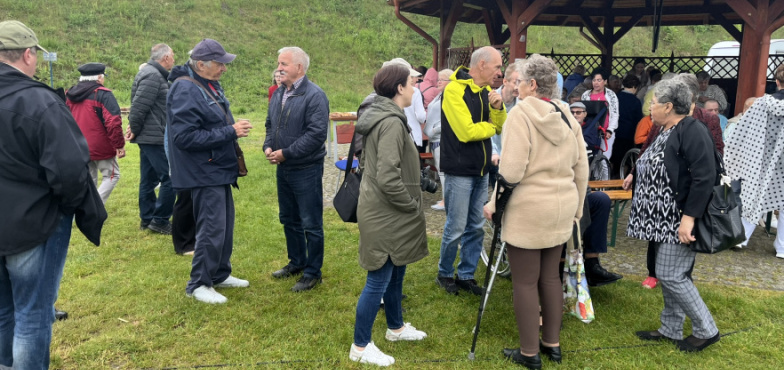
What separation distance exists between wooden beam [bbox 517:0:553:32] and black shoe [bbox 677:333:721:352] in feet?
19.8

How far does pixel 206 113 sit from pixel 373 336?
1.95 m

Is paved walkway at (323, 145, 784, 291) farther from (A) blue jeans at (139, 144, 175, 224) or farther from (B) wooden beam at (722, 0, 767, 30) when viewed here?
(B) wooden beam at (722, 0, 767, 30)

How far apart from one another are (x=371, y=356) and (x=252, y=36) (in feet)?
70.9

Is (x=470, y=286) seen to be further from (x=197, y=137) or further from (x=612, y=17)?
(x=612, y=17)

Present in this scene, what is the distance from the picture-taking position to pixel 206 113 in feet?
12.9

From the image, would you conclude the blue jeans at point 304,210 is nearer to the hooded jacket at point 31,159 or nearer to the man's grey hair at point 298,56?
the man's grey hair at point 298,56

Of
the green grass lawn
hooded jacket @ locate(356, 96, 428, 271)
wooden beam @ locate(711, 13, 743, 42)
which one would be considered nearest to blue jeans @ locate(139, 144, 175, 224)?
the green grass lawn

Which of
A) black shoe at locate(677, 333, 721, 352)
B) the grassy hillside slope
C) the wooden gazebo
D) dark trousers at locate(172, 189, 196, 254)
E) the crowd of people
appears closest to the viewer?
the crowd of people

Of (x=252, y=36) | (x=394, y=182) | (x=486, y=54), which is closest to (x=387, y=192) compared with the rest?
(x=394, y=182)

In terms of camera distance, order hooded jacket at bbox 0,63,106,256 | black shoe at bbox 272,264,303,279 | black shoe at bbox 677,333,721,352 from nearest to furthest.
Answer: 1. hooded jacket at bbox 0,63,106,256
2. black shoe at bbox 677,333,721,352
3. black shoe at bbox 272,264,303,279

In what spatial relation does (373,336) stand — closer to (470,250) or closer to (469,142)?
(470,250)

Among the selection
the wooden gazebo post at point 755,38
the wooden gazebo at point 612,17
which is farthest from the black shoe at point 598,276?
the wooden gazebo at point 612,17

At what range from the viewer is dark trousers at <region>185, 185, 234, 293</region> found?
4.12 metres

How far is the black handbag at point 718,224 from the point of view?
10.5 ft
